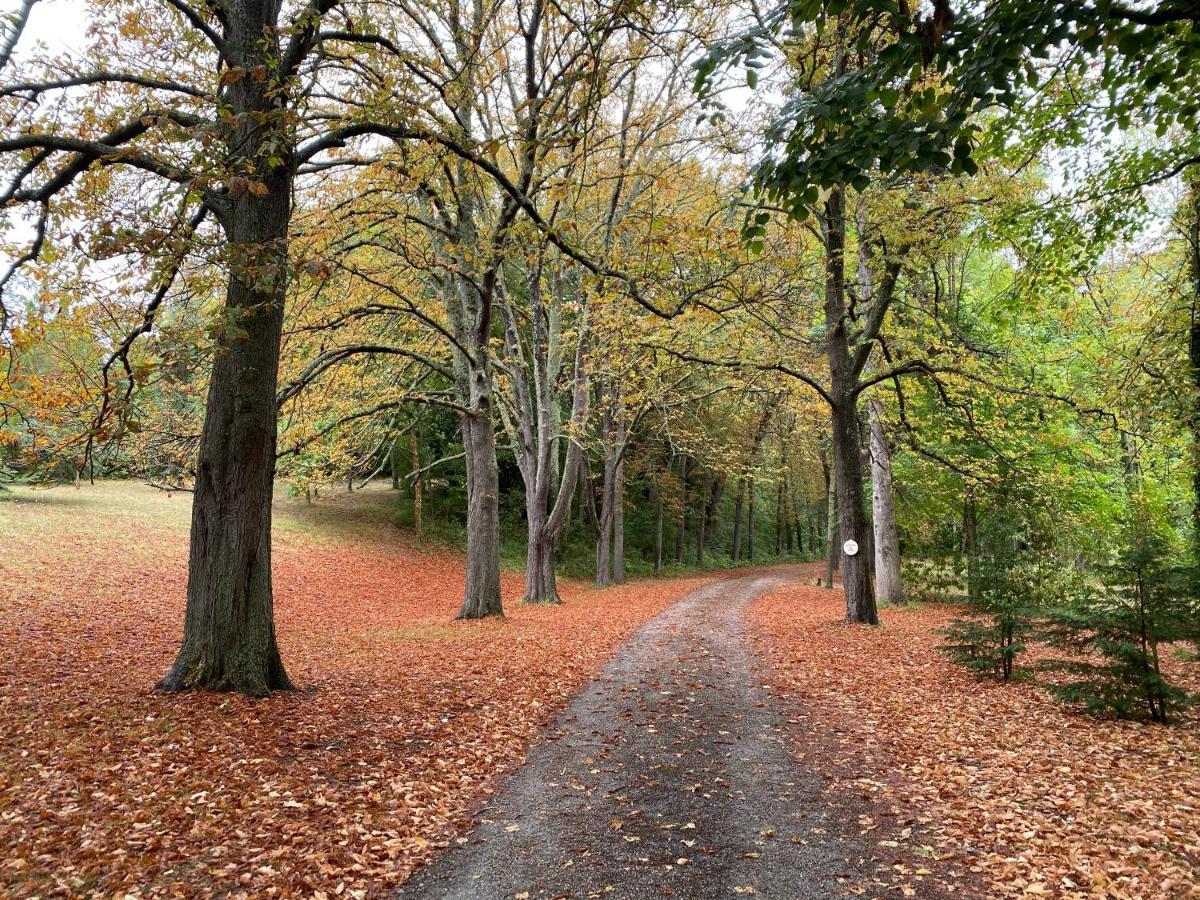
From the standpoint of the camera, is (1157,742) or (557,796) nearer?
(557,796)

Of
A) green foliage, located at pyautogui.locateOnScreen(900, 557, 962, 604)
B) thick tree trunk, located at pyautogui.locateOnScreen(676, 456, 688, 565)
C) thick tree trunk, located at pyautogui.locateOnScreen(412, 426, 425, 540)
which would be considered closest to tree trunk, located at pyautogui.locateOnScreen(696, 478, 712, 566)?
thick tree trunk, located at pyautogui.locateOnScreen(676, 456, 688, 565)

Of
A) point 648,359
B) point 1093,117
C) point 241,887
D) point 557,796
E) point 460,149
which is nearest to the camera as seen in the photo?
point 241,887

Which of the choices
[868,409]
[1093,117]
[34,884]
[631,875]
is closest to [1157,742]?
[631,875]

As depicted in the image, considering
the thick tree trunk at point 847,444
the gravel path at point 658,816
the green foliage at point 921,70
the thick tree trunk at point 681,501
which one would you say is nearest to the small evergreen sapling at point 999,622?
the gravel path at point 658,816

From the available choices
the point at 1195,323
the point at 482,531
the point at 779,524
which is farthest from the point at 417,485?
the point at 779,524

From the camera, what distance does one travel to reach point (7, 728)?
5191 mm

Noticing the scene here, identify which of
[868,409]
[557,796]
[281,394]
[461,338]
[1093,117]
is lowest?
[557,796]

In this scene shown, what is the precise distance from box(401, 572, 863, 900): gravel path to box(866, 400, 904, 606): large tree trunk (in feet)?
31.0

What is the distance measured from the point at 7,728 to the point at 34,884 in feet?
8.30

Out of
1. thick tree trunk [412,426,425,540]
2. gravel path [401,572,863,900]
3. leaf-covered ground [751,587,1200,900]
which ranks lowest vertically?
gravel path [401,572,863,900]

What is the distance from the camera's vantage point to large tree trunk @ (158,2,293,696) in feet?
21.6

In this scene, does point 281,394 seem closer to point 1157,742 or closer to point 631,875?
point 631,875

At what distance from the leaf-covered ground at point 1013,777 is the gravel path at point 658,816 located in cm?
50

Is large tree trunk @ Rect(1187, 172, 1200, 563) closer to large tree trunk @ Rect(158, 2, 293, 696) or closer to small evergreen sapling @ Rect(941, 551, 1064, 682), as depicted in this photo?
small evergreen sapling @ Rect(941, 551, 1064, 682)
